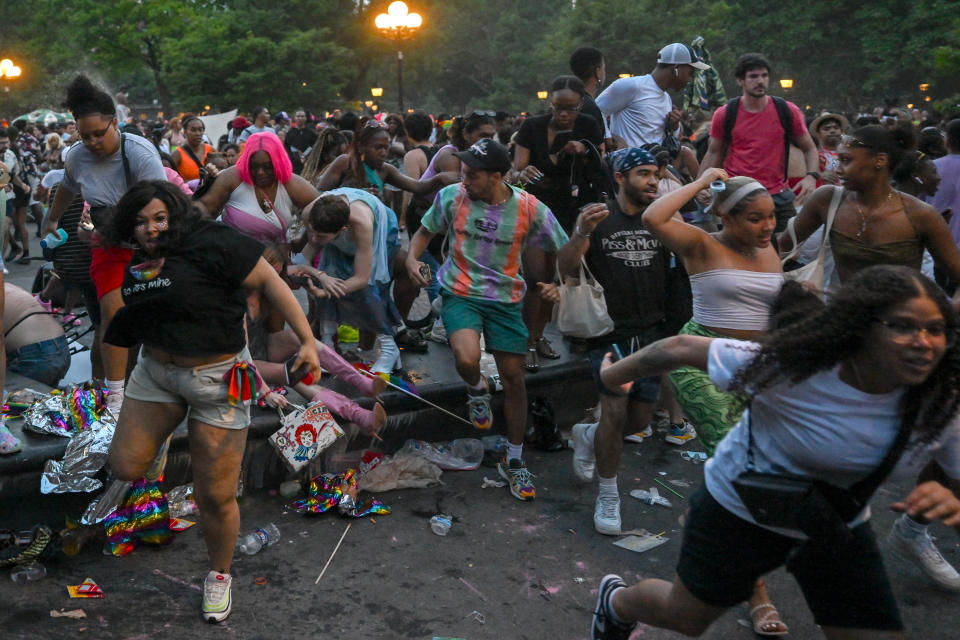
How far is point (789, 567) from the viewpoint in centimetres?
294

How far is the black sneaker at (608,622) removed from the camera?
3.49 m

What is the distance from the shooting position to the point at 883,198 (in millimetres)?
4852

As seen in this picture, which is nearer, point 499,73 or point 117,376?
point 117,376

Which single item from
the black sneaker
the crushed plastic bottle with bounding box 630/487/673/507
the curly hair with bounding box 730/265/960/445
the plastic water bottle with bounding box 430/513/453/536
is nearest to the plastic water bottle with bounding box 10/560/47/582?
the plastic water bottle with bounding box 430/513/453/536

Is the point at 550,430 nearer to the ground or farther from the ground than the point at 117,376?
nearer to the ground

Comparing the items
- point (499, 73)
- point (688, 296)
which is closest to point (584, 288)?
point (688, 296)

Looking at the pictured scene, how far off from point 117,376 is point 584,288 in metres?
2.75

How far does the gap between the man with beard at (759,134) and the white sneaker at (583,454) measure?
2814mm

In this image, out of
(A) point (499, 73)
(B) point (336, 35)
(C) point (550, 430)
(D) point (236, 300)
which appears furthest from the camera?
(A) point (499, 73)

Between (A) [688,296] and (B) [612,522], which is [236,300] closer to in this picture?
(B) [612,522]

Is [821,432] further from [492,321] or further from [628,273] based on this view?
[492,321]

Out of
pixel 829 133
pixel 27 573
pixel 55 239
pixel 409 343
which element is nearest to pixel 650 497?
pixel 409 343

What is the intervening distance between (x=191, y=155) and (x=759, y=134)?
24.4ft

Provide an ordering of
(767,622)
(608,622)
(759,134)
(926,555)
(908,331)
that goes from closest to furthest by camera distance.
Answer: (908,331)
(608,622)
(767,622)
(926,555)
(759,134)
